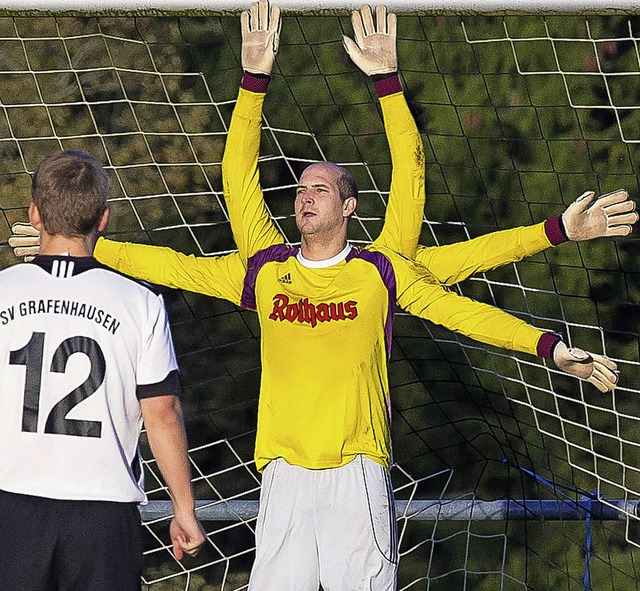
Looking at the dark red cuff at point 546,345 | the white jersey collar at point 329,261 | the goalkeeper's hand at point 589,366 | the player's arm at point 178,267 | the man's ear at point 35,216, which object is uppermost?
the man's ear at point 35,216

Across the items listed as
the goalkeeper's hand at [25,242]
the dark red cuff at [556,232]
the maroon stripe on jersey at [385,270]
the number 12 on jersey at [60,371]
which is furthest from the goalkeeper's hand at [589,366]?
the goalkeeper's hand at [25,242]

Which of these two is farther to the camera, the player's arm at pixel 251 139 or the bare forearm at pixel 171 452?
the player's arm at pixel 251 139

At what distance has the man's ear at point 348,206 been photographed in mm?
3533

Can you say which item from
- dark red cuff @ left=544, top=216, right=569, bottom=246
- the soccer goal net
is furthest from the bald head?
the soccer goal net

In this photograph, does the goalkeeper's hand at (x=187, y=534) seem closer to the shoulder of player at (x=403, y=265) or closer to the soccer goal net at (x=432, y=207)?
the shoulder of player at (x=403, y=265)

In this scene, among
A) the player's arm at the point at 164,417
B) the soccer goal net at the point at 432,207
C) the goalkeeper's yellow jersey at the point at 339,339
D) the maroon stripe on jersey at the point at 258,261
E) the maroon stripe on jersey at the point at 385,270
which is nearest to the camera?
the player's arm at the point at 164,417

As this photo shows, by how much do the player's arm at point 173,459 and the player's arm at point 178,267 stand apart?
101cm

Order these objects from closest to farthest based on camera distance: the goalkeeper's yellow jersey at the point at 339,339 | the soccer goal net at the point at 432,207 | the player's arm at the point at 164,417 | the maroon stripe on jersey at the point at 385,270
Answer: the player's arm at the point at 164,417 < the goalkeeper's yellow jersey at the point at 339,339 < the maroon stripe on jersey at the point at 385,270 < the soccer goal net at the point at 432,207

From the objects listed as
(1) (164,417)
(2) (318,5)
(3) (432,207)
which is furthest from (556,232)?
(3) (432,207)

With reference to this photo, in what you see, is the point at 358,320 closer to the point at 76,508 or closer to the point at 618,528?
the point at 76,508

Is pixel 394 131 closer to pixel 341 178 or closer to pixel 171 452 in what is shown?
pixel 341 178

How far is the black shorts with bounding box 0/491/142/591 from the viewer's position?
256cm

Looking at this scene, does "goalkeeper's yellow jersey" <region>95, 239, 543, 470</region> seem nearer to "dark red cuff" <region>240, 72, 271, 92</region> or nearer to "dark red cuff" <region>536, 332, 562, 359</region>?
"dark red cuff" <region>536, 332, 562, 359</region>

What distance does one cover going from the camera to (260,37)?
3654mm
